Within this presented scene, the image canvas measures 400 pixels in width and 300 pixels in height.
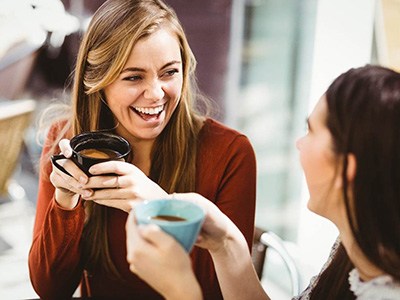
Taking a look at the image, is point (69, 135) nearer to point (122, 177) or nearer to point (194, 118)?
point (194, 118)

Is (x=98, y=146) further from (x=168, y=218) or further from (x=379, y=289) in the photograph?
(x=379, y=289)

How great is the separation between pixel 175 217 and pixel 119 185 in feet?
1.10

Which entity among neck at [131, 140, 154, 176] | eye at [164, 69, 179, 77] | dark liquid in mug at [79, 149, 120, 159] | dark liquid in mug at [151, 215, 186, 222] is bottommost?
neck at [131, 140, 154, 176]

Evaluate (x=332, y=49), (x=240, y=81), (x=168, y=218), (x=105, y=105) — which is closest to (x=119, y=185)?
(x=168, y=218)

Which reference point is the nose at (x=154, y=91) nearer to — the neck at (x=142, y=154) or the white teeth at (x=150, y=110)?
the white teeth at (x=150, y=110)

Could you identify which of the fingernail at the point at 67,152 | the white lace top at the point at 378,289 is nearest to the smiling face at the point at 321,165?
the white lace top at the point at 378,289

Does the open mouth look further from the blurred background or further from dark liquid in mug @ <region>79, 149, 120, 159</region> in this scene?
the blurred background

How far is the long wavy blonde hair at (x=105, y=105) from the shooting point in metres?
1.63

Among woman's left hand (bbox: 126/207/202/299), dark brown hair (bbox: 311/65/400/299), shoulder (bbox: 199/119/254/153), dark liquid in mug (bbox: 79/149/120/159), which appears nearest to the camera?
woman's left hand (bbox: 126/207/202/299)

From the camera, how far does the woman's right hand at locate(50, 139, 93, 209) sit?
4.50 ft

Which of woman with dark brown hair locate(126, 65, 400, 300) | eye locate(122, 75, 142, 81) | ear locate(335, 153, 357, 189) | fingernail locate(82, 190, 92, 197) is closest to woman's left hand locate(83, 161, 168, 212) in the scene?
fingernail locate(82, 190, 92, 197)

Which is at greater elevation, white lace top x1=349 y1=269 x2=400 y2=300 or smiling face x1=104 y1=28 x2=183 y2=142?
smiling face x1=104 y1=28 x2=183 y2=142

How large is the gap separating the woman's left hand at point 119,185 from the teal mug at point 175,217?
29 cm

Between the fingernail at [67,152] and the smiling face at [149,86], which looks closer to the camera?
the fingernail at [67,152]
